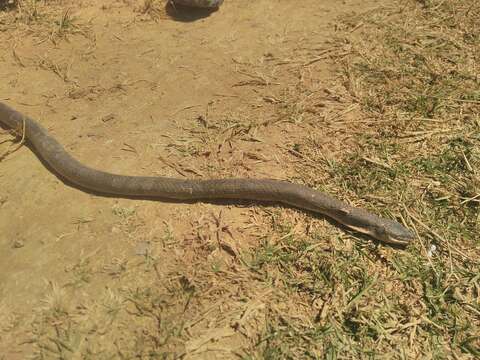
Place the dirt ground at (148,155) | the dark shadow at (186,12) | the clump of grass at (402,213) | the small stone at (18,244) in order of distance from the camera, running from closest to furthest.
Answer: the clump of grass at (402,213), the dirt ground at (148,155), the small stone at (18,244), the dark shadow at (186,12)

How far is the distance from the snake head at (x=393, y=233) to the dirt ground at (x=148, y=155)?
0.35 meters

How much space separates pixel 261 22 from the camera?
6.00 metres

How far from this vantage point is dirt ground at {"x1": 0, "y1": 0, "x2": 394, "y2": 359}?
328cm

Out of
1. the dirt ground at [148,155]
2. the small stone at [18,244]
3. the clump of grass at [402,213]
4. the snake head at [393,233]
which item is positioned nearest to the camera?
the clump of grass at [402,213]

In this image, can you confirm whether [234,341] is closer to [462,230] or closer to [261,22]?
[462,230]

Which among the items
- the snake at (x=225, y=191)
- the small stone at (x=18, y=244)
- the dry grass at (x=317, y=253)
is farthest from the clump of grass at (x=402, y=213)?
the small stone at (x=18, y=244)

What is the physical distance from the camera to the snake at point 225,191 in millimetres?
3592

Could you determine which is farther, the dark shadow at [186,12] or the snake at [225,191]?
the dark shadow at [186,12]

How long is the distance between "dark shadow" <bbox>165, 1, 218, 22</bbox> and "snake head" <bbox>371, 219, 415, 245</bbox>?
4.41m

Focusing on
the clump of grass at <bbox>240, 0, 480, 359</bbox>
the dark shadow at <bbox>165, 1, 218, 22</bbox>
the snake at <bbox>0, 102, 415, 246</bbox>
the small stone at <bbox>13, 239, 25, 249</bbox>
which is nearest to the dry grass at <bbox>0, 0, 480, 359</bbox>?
the clump of grass at <bbox>240, 0, 480, 359</bbox>

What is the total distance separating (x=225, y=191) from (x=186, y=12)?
380cm

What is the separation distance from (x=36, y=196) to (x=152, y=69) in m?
2.31

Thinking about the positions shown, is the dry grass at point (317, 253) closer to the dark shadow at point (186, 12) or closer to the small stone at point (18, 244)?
the small stone at point (18, 244)

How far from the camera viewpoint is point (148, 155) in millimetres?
4512
